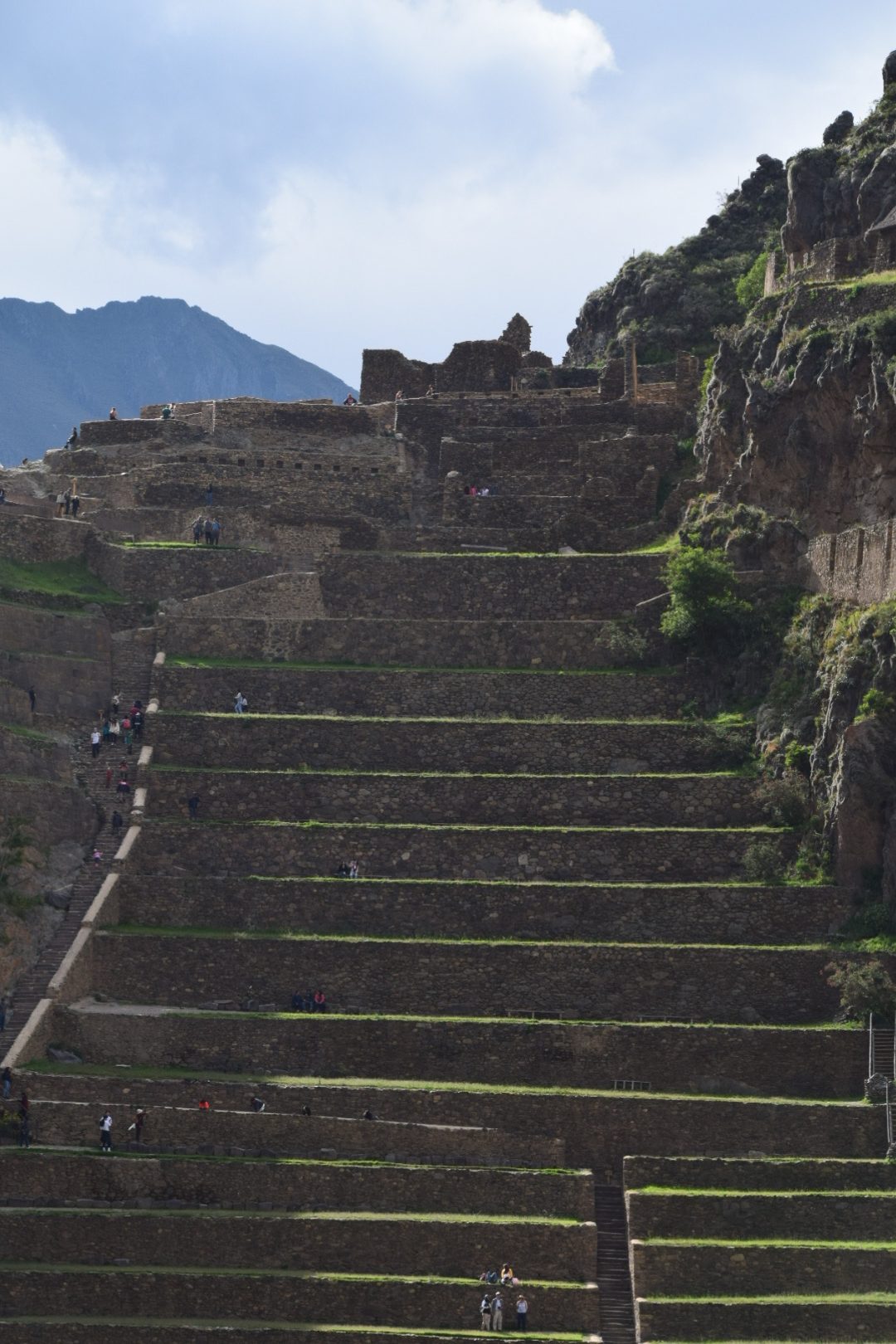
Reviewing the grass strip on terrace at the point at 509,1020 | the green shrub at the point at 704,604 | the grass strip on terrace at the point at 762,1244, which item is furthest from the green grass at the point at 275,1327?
the green shrub at the point at 704,604

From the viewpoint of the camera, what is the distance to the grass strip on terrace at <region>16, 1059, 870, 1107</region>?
51.7 m

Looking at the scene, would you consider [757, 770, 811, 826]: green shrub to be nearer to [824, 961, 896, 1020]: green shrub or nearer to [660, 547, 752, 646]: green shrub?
[824, 961, 896, 1020]: green shrub

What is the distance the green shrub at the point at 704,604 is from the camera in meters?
63.2

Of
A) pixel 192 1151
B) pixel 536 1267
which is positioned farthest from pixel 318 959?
pixel 536 1267

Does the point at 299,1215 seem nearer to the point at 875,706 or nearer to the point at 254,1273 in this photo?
the point at 254,1273

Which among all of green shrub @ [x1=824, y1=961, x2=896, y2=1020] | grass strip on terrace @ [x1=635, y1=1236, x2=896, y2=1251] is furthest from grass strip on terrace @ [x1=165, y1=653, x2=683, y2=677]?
grass strip on terrace @ [x1=635, y1=1236, x2=896, y2=1251]

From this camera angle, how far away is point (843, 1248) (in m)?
47.7

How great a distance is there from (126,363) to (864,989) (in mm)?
127444

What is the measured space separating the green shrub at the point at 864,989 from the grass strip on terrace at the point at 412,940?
1067 mm

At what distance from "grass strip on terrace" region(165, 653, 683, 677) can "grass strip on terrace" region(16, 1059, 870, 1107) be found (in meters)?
13.4

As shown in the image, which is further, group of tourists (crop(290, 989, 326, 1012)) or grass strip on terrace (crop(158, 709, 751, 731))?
grass strip on terrace (crop(158, 709, 751, 731))

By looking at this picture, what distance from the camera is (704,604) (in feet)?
208

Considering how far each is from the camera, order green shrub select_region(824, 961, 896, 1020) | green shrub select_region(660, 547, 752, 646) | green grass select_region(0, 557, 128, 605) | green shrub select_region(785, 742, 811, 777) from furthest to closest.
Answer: green grass select_region(0, 557, 128, 605)
green shrub select_region(660, 547, 752, 646)
green shrub select_region(785, 742, 811, 777)
green shrub select_region(824, 961, 896, 1020)

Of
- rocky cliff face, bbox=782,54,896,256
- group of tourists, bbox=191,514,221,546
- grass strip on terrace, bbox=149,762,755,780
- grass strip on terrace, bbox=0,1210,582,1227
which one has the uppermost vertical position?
rocky cliff face, bbox=782,54,896,256
